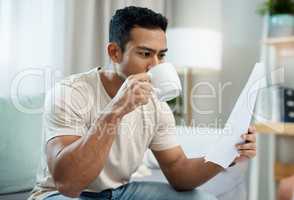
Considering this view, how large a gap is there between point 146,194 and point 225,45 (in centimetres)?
63

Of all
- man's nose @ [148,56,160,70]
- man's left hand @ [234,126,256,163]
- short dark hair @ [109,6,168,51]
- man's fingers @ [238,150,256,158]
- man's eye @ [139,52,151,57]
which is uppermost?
short dark hair @ [109,6,168,51]

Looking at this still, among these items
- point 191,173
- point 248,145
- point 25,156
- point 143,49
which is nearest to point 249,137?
point 248,145

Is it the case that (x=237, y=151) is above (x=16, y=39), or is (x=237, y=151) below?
below

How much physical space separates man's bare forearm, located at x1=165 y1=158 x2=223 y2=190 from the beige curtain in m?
0.33

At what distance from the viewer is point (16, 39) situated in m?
0.86

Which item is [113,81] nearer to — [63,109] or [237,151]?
[63,109]

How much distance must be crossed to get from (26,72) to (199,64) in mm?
587

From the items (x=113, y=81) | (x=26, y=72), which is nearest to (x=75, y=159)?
→ (x=113, y=81)

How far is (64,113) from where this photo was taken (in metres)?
0.62

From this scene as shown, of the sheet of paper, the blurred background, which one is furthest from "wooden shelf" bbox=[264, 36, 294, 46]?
the sheet of paper

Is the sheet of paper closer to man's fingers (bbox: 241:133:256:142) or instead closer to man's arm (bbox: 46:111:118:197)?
man's fingers (bbox: 241:133:256:142)

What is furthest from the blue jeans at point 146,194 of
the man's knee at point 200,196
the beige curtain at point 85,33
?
the beige curtain at point 85,33

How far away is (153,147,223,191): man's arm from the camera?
0.67m

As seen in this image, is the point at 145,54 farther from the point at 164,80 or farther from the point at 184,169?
the point at 184,169
